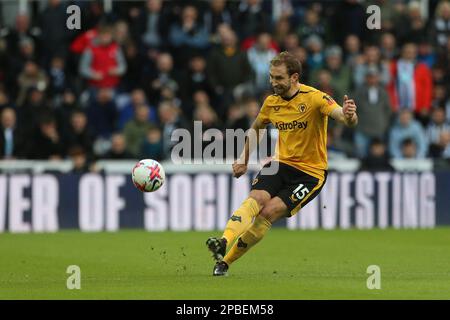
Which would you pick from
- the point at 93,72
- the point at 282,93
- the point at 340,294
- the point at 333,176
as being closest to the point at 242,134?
the point at 333,176

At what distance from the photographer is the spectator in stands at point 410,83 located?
70.6 ft

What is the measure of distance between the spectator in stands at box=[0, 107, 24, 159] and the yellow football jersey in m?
8.43

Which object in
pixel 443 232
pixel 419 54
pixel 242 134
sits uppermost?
pixel 419 54

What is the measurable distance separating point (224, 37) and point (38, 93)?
11.0 feet

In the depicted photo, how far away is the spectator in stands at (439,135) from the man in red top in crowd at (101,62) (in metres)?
5.62

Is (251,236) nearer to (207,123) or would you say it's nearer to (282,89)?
(282,89)

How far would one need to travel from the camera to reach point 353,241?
Answer: 1736 centimetres

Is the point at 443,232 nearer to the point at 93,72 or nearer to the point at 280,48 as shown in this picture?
the point at 280,48

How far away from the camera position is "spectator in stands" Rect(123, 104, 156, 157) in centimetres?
2050

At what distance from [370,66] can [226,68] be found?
8.48 feet

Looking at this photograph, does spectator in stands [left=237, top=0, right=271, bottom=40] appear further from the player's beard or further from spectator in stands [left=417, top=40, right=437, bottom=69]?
the player's beard

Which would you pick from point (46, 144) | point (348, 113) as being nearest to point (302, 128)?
point (348, 113)

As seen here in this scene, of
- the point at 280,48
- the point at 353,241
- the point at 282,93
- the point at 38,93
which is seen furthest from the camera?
the point at 280,48

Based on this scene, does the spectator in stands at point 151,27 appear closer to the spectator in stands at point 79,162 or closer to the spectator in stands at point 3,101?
the spectator in stands at point 3,101
